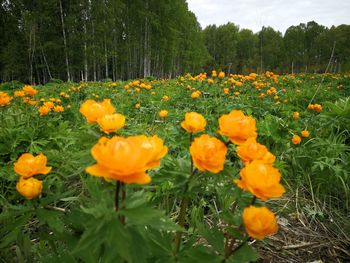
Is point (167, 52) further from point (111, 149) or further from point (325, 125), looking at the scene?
point (111, 149)

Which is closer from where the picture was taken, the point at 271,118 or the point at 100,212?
the point at 100,212

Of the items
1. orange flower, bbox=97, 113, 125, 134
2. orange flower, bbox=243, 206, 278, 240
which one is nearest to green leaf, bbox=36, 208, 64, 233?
orange flower, bbox=97, 113, 125, 134

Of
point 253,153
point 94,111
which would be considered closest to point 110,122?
point 94,111

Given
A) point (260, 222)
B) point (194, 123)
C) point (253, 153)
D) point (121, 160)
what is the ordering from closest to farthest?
point (121, 160), point (260, 222), point (253, 153), point (194, 123)

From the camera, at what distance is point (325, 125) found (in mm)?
2566

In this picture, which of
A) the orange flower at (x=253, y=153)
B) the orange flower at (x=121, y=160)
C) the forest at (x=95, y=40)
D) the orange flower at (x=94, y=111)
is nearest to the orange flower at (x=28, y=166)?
the orange flower at (x=94, y=111)

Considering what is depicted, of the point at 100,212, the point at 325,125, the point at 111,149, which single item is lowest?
the point at 325,125

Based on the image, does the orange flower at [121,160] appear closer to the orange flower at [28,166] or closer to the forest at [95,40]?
the orange flower at [28,166]

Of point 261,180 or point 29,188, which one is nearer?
point 261,180

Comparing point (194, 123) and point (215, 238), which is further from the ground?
point (194, 123)

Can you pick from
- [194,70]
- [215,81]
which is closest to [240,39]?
[194,70]

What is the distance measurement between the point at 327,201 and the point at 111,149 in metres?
1.90

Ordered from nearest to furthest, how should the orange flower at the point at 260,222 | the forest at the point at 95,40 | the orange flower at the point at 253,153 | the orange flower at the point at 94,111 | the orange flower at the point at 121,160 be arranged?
the orange flower at the point at 121,160 < the orange flower at the point at 260,222 < the orange flower at the point at 253,153 < the orange flower at the point at 94,111 < the forest at the point at 95,40

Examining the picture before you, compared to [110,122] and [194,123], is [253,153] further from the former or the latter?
[110,122]
